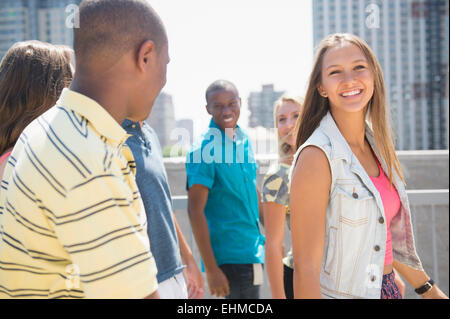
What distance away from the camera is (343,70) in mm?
1899

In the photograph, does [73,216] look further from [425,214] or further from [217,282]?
[425,214]

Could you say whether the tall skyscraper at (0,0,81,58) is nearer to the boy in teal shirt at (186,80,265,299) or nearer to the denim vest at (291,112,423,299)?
the boy in teal shirt at (186,80,265,299)

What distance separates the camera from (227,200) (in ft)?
9.86

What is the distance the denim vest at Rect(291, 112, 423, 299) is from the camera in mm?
1675

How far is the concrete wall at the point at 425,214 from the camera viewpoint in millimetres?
3709

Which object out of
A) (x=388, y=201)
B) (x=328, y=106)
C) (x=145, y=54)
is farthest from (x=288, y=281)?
(x=145, y=54)

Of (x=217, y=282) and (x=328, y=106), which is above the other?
(x=328, y=106)

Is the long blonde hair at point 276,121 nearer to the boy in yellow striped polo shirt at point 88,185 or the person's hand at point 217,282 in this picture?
the person's hand at point 217,282

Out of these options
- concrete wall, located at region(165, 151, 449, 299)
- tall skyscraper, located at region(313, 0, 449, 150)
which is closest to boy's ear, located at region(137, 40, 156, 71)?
concrete wall, located at region(165, 151, 449, 299)

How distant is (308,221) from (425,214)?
2533mm

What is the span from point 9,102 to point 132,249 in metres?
1.18

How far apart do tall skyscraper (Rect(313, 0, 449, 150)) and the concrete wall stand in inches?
1876
